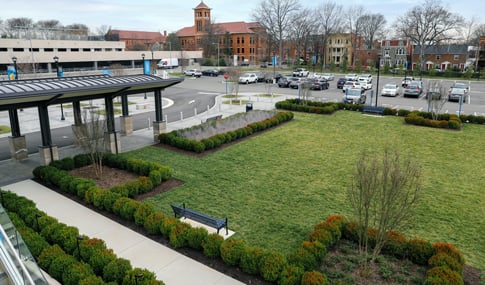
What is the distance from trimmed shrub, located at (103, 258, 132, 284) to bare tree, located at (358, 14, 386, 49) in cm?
10250

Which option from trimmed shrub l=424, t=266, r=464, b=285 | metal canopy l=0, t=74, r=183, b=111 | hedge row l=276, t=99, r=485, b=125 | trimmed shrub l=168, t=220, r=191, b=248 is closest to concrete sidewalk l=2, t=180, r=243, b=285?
trimmed shrub l=168, t=220, r=191, b=248

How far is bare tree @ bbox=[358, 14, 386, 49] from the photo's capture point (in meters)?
98.2

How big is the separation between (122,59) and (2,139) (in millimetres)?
57679

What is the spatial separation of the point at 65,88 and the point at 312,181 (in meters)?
10.4

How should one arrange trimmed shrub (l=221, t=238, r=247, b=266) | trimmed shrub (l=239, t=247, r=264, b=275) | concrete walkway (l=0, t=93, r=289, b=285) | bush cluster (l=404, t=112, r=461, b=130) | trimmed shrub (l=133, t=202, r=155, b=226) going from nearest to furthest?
1. trimmed shrub (l=239, t=247, r=264, b=275)
2. concrete walkway (l=0, t=93, r=289, b=285)
3. trimmed shrub (l=221, t=238, r=247, b=266)
4. trimmed shrub (l=133, t=202, r=155, b=226)
5. bush cluster (l=404, t=112, r=461, b=130)

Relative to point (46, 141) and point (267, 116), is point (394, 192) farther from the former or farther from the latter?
point (267, 116)

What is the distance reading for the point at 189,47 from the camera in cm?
11025

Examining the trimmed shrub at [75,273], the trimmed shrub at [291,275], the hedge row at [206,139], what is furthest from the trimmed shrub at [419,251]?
the hedge row at [206,139]

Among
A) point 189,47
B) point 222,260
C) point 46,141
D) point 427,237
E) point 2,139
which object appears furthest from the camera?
point 189,47

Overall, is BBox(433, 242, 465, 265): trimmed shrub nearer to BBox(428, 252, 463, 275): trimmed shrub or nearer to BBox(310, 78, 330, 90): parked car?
BBox(428, 252, 463, 275): trimmed shrub

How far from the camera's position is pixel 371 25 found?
98.8 metres

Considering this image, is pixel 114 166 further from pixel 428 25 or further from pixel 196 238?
pixel 428 25

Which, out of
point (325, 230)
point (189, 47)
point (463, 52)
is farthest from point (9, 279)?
point (189, 47)

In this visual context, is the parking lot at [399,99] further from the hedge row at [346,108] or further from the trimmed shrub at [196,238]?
the trimmed shrub at [196,238]
